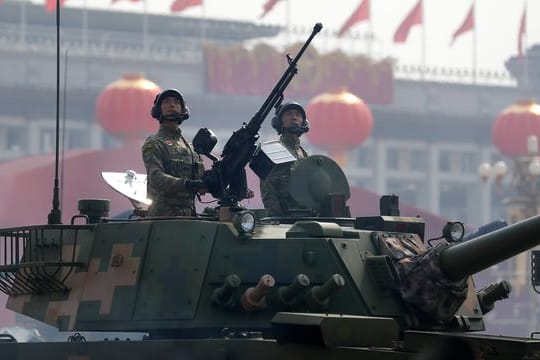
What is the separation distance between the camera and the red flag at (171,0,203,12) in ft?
277

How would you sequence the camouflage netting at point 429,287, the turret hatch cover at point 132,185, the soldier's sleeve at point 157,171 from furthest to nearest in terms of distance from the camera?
the turret hatch cover at point 132,185 < the soldier's sleeve at point 157,171 < the camouflage netting at point 429,287

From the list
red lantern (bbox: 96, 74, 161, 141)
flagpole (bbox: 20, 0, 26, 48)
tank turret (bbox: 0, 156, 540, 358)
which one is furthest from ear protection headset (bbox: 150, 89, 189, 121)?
flagpole (bbox: 20, 0, 26, 48)

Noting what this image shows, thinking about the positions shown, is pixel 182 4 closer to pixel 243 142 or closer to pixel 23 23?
pixel 23 23

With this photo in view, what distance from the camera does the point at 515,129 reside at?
78.9 m

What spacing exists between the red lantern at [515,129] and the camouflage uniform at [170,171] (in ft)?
197

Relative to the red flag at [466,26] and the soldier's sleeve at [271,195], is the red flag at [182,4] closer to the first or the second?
the red flag at [466,26]

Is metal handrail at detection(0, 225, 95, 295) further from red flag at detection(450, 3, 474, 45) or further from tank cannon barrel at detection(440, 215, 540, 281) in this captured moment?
red flag at detection(450, 3, 474, 45)

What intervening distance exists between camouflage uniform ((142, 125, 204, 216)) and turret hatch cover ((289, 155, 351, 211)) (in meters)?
1.11

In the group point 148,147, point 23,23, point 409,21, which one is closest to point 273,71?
point 409,21

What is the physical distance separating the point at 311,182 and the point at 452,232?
1.83 m

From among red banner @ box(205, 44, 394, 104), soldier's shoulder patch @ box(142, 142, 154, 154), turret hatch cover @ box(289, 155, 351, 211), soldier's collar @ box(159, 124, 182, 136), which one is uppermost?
red banner @ box(205, 44, 394, 104)

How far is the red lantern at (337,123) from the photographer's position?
255ft

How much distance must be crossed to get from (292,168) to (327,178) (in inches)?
16.5

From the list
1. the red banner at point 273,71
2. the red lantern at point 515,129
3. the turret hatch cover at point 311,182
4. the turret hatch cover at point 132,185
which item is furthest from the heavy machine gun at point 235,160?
the red banner at point 273,71
